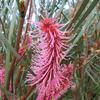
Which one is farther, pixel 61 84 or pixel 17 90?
pixel 17 90

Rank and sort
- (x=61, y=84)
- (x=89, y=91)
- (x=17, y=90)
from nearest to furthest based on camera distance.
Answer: (x=61, y=84) → (x=17, y=90) → (x=89, y=91)

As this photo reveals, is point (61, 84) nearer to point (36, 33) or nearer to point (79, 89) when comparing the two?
point (36, 33)

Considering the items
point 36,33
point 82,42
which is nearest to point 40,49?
point 36,33

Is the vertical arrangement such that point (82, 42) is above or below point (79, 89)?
above

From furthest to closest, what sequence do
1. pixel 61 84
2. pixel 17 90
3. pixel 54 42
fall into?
pixel 17 90 → pixel 61 84 → pixel 54 42

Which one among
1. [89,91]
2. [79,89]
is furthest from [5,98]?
[89,91]

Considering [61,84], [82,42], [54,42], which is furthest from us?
[82,42]

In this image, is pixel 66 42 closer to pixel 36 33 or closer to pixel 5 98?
pixel 36 33

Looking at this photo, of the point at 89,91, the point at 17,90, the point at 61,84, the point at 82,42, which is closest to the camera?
the point at 61,84

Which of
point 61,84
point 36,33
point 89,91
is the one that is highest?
point 36,33

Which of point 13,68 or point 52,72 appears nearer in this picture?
point 52,72
